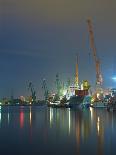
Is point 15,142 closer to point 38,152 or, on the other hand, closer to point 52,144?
point 52,144

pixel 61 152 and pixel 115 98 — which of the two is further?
pixel 115 98

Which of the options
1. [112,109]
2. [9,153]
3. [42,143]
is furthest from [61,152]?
[112,109]

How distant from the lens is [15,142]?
4678cm

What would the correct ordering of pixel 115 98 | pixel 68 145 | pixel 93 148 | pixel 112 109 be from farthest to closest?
pixel 115 98
pixel 112 109
pixel 68 145
pixel 93 148

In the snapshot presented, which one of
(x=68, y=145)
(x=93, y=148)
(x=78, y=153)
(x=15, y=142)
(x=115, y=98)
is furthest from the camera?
(x=115, y=98)

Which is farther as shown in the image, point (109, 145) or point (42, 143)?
→ point (42, 143)

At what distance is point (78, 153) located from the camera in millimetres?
36438

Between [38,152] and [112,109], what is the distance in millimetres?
144244

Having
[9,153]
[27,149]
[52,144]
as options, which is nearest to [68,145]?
[52,144]

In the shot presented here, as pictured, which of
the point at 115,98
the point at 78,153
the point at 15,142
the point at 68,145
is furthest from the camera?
the point at 115,98

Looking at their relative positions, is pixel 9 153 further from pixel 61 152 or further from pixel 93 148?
pixel 93 148

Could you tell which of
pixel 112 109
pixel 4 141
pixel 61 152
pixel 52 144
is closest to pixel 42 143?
pixel 52 144

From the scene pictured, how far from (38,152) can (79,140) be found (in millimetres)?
11335

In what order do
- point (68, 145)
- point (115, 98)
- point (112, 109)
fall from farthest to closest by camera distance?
point (115, 98) < point (112, 109) < point (68, 145)
